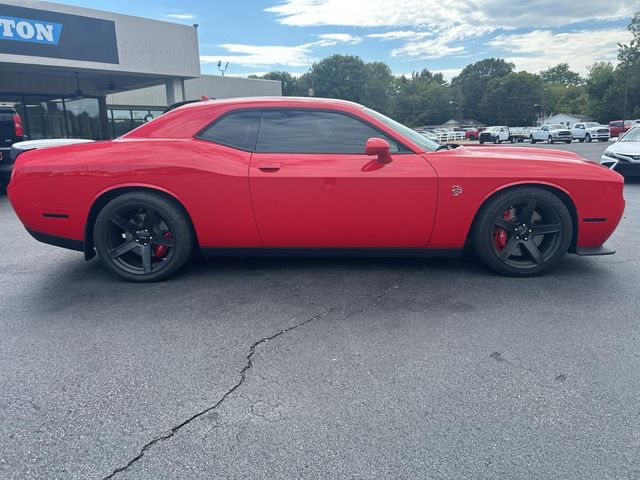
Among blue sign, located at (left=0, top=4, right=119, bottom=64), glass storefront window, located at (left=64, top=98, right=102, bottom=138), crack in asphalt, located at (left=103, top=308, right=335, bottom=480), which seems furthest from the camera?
glass storefront window, located at (left=64, top=98, right=102, bottom=138)

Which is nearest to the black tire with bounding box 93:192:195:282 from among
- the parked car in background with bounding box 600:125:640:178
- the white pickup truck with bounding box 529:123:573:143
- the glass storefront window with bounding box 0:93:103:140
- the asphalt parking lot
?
the asphalt parking lot

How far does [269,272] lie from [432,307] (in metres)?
1.53

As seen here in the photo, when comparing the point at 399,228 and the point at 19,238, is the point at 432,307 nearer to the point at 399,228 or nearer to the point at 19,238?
the point at 399,228

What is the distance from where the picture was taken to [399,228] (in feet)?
12.7

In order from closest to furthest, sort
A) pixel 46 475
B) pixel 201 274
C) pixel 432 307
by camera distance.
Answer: pixel 46 475
pixel 432 307
pixel 201 274

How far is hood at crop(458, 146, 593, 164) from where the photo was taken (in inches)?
155

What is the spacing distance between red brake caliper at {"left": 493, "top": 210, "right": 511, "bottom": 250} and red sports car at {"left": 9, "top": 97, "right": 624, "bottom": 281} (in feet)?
0.04

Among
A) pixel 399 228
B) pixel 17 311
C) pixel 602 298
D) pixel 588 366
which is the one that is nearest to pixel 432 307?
pixel 399 228

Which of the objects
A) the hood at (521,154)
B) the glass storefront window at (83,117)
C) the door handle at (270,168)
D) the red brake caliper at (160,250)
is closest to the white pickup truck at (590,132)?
the glass storefront window at (83,117)

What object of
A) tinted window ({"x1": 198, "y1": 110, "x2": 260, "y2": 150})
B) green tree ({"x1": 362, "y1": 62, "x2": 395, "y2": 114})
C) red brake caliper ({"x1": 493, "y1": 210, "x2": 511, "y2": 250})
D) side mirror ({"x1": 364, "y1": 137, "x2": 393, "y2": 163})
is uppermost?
green tree ({"x1": 362, "y1": 62, "x2": 395, "y2": 114})

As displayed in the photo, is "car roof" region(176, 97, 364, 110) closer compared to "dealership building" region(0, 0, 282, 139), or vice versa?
"car roof" region(176, 97, 364, 110)

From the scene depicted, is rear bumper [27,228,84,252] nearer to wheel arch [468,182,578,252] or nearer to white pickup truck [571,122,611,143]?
wheel arch [468,182,578,252]

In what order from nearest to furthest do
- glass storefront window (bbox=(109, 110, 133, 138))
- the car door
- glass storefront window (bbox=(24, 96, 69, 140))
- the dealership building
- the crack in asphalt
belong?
the crack in asphalt < the car door < the dealership building < glass storefront window (bbox=(24, 96, 69, 140)) < glass storefront window (bbox=(109, 110, 133, 138))

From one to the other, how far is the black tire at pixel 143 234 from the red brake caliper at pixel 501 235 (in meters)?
2.61
